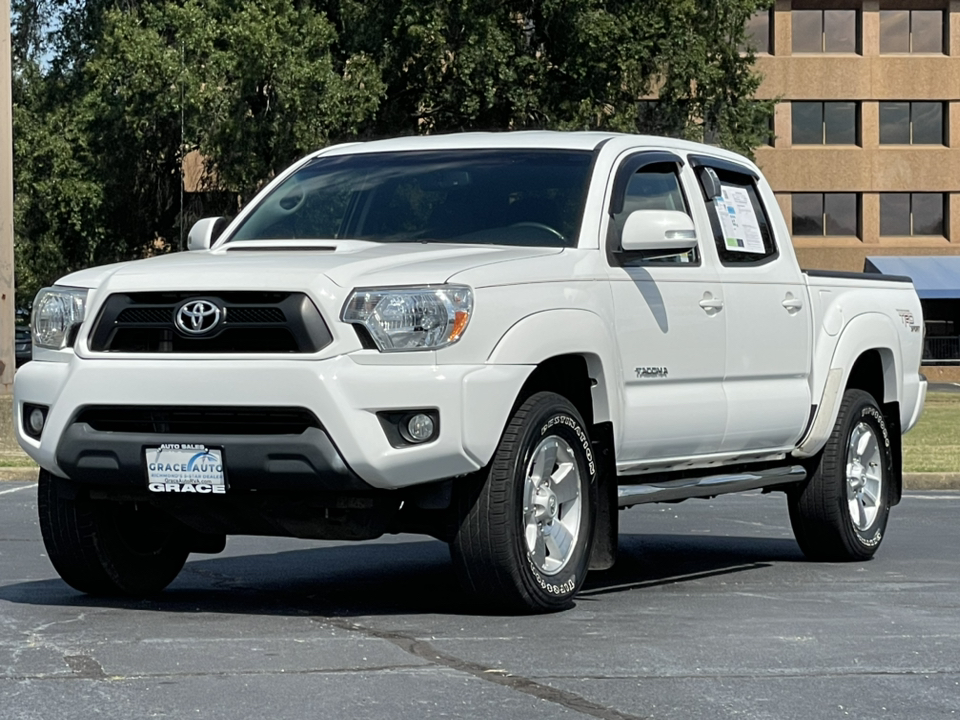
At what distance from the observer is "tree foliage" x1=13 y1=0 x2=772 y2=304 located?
1326 inches

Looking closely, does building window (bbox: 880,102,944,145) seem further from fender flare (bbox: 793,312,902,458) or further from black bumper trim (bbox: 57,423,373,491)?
black bumper trim (bbox: 57,423,373,491)

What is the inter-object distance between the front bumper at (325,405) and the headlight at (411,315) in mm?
97

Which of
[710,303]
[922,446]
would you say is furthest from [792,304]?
[922,446]

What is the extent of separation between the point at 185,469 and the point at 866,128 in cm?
5554

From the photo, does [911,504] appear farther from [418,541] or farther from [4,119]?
[4,119]

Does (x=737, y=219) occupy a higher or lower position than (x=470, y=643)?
higher

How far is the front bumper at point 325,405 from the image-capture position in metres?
6.90

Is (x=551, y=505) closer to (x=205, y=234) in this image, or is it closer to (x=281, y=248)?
(x=281, y=248)

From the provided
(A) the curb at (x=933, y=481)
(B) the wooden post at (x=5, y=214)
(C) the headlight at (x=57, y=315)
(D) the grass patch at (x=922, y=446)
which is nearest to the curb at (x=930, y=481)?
(A) the curb at (x=933, y=481)

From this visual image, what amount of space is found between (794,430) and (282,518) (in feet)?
10.1

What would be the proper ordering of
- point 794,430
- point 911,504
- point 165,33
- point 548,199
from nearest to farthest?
point 548,199, point 794,430, point 911,504, point 165,33

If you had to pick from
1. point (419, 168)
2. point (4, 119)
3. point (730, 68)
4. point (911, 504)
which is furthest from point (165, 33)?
point (419, 168)

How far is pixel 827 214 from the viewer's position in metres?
60.6

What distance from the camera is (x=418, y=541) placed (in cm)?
1110
